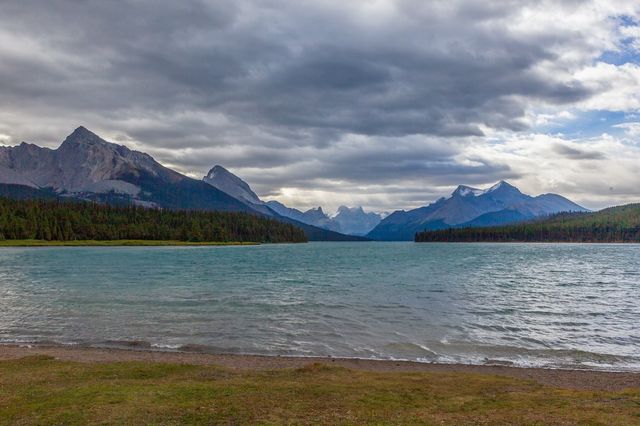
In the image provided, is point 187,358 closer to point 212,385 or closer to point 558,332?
point 212,385

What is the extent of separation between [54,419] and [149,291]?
46.7m

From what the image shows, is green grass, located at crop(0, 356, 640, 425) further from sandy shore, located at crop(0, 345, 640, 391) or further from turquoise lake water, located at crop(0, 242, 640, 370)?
turquoise lake water, located at crop(0, 242, 640, 370)

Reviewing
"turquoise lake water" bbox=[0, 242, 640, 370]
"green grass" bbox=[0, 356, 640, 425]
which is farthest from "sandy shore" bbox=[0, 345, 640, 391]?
"green grass" bbox=[0, 356, 640, 425]

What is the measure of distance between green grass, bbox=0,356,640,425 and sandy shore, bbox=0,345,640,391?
7.47 feet

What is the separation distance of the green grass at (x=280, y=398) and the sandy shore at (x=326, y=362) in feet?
7.47

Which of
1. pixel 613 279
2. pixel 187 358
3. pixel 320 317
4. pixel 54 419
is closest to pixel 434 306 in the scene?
pixel 320 317

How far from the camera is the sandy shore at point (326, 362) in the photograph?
24.6 m

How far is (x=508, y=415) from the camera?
1672 cm

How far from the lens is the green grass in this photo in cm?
1603

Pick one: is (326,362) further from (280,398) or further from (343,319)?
(343,319)

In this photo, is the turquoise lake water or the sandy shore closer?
the sandy shore

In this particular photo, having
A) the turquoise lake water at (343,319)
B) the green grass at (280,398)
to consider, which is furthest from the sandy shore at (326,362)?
the green grass at (280,398)

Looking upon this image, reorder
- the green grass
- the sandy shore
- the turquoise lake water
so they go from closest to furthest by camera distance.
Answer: the green grass, the sandy shore, the turquoise lake water

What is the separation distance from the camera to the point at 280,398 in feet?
61.0
